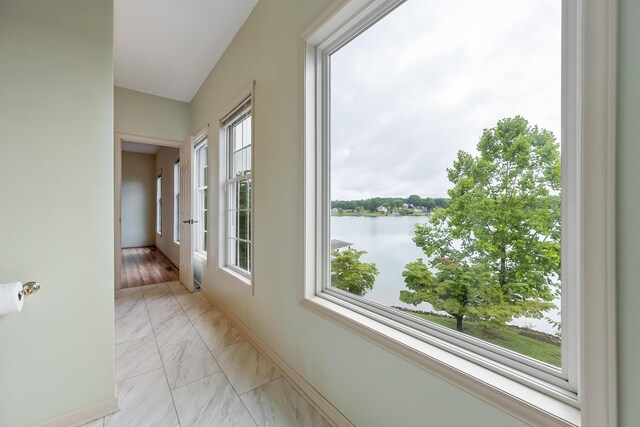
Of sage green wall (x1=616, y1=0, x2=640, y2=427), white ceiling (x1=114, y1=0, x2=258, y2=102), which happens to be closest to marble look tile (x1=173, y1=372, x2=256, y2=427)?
sage green wall (x1=616, y1=0, x2=640, y2=427)

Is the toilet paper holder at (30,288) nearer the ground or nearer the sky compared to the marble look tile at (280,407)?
nearer the sky

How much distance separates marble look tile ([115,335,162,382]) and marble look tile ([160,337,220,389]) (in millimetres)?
69

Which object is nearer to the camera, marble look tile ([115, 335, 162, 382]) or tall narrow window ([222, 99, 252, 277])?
marble look tile ([115, 335, 162, 382])

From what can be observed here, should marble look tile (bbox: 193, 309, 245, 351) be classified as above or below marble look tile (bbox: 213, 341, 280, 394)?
above

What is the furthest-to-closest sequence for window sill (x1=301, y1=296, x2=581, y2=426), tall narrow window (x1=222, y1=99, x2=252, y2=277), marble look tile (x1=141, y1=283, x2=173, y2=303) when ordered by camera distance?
marble look tile (x1=141, y1=283, x2=173, y2=303) → tall narrow window (x1=222, y1=99, x2=252, y2=277) → window sill (x1=301, y1=296, x2=581, y2=426)

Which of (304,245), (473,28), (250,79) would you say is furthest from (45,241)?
(473,28)

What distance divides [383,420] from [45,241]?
6.10 ft

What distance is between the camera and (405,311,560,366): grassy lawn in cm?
84

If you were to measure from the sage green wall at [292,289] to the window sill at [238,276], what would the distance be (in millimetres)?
50

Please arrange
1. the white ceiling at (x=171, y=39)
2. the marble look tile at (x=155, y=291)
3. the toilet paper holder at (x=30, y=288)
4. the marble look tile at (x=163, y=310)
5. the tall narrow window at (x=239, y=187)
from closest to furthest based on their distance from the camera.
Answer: the toilet paper holder at (x=30, y=288) < the white ceiling at (x=171, y=39) < the tall narrow window at (x=239, y=187) < the marble look tile at (x=163, y=310) < the marble look tile at (x=155, y=291)

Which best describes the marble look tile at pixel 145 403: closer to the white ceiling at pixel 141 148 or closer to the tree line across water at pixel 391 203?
the tree line across water at pixel 391 203

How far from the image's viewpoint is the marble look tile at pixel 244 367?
1748mm

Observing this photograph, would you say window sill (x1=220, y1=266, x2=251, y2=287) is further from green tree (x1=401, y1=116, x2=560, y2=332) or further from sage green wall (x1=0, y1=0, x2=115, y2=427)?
green tree (x1=401, y1=116, x2=560, y2=332)

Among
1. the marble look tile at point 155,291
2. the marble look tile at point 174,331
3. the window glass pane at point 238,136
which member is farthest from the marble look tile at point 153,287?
the window glass pane at point 238,136
